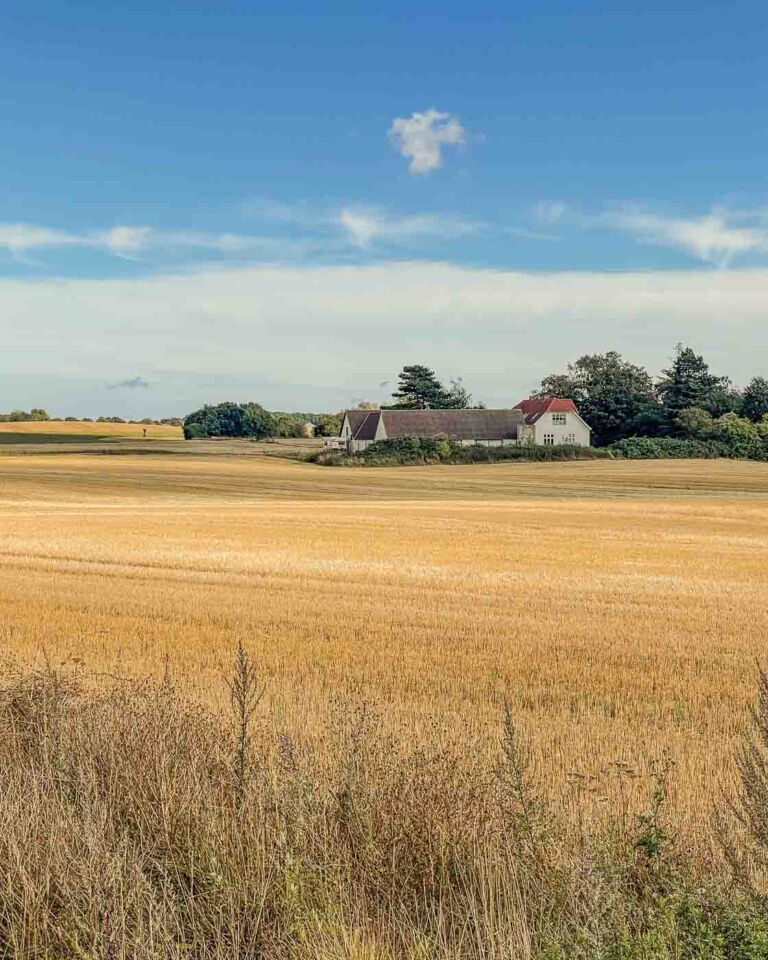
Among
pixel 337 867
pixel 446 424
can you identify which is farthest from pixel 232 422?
pixel 337 867

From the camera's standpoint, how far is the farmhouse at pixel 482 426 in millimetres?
121688

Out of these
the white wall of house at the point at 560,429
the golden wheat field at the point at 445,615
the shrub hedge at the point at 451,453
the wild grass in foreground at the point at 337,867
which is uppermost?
the white wall of house at the point at 560,429

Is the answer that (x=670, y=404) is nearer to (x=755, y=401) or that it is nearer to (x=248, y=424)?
(x=755, y=401)

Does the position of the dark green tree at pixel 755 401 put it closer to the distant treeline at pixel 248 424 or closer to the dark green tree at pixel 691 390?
the dark green tree at pixel 691 390

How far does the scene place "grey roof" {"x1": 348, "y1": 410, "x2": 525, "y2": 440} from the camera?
122125 millimetres

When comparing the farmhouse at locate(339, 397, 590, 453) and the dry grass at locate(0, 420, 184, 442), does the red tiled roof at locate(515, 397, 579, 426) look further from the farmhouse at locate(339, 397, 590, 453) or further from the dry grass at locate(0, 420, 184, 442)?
the dry grass at locate(0, 420, 184, 442)

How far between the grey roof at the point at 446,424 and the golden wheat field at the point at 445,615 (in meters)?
70.5

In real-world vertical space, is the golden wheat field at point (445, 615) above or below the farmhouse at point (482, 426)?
below

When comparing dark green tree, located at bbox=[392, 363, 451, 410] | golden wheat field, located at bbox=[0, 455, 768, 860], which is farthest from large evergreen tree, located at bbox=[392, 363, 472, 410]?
golden wheat field, located at bbox=[0, 455, 768, 860]

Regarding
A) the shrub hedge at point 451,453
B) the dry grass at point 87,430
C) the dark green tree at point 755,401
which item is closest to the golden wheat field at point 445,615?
the shrub hedge at point 451,453

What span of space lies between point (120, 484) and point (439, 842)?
65.1 metres

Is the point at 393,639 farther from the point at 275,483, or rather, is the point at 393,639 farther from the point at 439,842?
the point at 275,483

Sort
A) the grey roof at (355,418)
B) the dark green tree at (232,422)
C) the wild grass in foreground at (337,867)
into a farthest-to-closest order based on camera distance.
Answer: the dark green tree at (232,422) → the grey roof at (355,418) → the wild grass in foreground at (337,867)

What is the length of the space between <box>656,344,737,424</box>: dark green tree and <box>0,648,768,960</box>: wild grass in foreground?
113m
